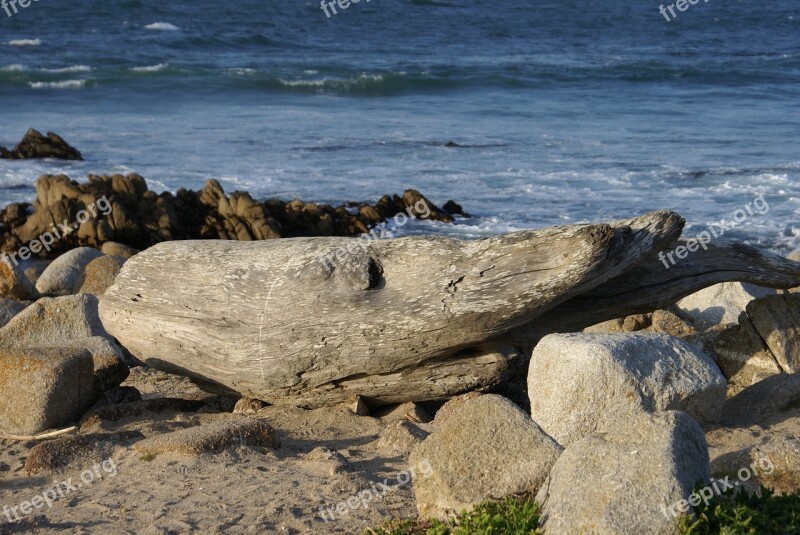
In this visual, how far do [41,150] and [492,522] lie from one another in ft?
60.6

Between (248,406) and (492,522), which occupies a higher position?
(492,522)

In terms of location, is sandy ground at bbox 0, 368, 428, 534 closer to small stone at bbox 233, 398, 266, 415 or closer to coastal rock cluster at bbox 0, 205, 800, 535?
coastal rock cluster at bbox 0, 205, 800, 535

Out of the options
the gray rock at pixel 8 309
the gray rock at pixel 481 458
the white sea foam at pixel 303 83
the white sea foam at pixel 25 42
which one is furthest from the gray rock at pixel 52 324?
the white sea foam at pixel 25 42

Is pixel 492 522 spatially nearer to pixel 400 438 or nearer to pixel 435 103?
pixel 400 438

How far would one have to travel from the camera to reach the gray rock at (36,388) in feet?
23.9

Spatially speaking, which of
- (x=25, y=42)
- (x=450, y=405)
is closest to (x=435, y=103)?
(x=25, y=42)

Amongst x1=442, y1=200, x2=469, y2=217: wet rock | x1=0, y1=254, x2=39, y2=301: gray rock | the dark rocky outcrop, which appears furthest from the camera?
the dark rocky outcrop

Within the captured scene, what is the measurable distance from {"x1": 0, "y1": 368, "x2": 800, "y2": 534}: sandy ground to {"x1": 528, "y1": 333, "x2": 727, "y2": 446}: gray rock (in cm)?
44

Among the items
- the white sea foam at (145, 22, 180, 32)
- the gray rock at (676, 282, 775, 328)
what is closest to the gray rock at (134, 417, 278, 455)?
the gray rock at (676, 282, 775, 328)

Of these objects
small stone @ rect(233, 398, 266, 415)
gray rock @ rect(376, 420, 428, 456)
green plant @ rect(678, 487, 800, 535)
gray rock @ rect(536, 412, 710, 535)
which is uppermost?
gray rock @ rect(536, 412, 710, 535)

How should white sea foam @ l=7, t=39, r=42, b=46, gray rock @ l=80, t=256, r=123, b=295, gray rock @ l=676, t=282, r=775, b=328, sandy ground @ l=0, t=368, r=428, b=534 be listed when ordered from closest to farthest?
1. sandy ground @ l=0, t=368, r=428, b=534
2. gray rock @ l=676, t=282, r=775, b=328
3. gray rock @ l=80, t=256, r=123, b=295
4. white sea foam @ l=7, t=39, r=42, b=46

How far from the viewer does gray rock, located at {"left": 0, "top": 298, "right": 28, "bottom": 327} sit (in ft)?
34.4

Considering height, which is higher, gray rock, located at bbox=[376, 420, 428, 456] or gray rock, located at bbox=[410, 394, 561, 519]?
gray rock, located at bbox=[410, 394, 561, 519]

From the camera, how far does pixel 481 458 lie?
527 cm
